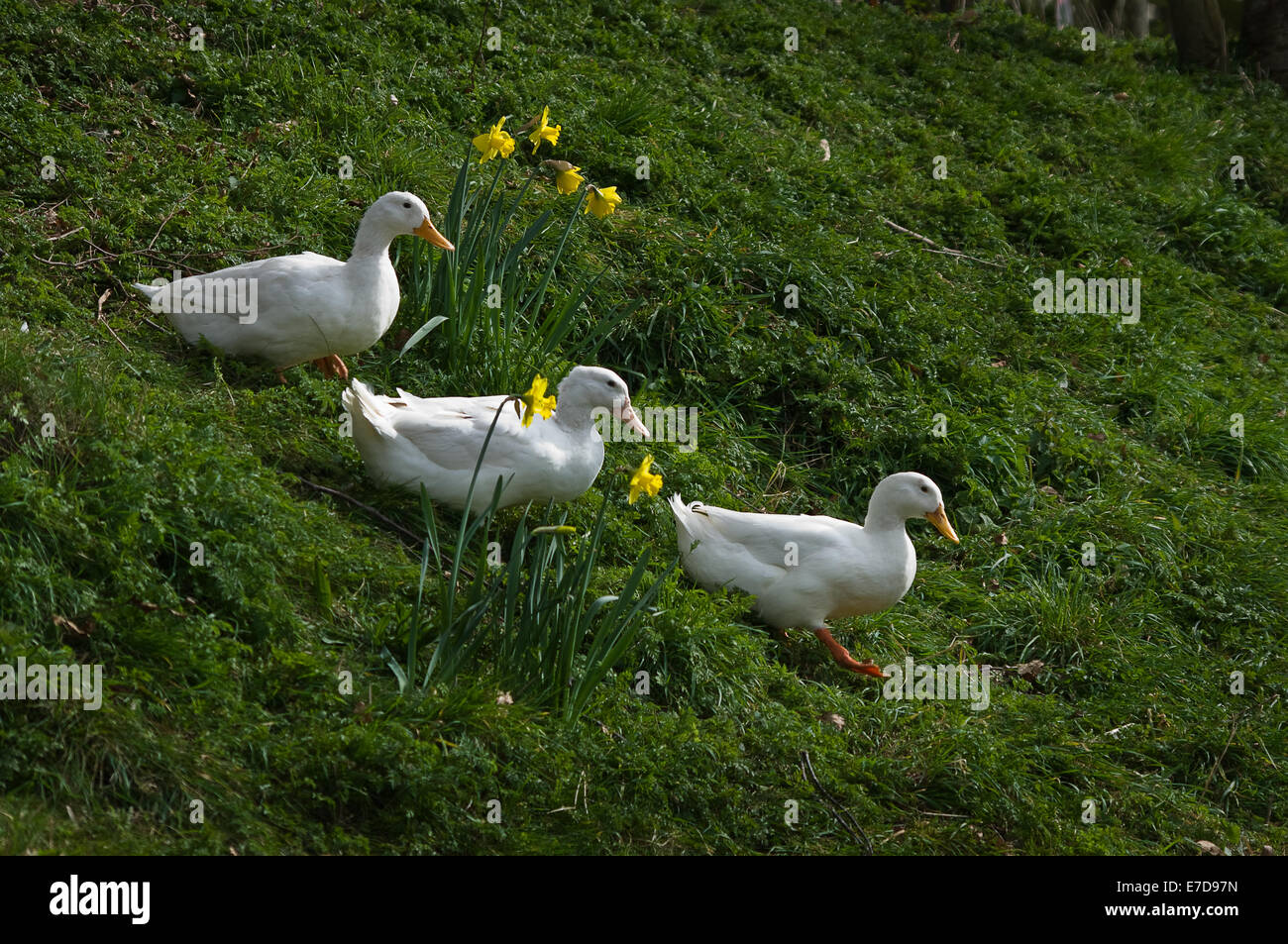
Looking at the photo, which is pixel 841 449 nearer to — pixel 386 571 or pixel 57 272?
pixel 386 571

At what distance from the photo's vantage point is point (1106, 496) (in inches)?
264

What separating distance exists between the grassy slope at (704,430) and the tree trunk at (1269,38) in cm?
105

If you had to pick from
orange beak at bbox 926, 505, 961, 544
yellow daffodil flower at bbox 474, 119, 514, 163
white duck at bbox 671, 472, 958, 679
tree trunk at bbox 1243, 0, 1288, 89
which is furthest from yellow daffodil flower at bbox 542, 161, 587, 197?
tree trunk at bbox 1243, 0, 1288, 89

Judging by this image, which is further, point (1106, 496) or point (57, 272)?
point (1106, 496)

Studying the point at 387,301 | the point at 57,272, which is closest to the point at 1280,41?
the point at 387,301

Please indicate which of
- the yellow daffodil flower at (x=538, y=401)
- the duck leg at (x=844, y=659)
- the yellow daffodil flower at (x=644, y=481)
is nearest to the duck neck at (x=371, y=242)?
the yellow daffodil flower at (x=538, y=401)

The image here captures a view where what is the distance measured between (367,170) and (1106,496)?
159 inches

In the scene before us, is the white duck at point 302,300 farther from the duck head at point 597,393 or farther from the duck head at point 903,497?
the duck head at point 903,497

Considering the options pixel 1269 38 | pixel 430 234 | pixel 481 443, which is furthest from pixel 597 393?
pixel 1269 38

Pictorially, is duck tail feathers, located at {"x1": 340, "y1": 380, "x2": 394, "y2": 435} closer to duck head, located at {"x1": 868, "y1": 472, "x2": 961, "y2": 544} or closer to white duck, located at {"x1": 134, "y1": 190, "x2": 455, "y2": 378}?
white duck, located at {"x1": 134, "y1": 190, "x2": 455, "y2": 378}

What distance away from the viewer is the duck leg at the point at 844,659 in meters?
5.25

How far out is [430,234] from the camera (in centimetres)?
560

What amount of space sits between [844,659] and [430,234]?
2.37 meters

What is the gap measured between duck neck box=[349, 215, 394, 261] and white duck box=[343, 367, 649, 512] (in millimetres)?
698
